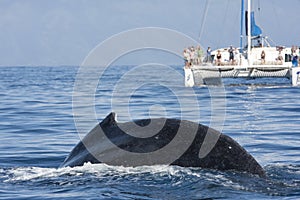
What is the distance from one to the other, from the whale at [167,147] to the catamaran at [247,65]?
32.1 metres

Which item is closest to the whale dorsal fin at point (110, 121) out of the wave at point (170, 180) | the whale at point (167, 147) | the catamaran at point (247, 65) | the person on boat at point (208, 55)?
the whale at point (167, 147)

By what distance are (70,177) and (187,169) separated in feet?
4.69

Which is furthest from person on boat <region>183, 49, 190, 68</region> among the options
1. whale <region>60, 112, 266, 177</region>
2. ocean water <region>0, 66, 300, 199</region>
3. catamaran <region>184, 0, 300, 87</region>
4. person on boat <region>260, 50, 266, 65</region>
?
whale <region>60, 112, 266, 177</region>

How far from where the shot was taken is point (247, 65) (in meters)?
40.1

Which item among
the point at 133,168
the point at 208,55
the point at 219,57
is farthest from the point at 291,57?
the point at 133,168

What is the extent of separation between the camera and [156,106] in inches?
943

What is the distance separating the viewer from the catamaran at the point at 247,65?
3966 centimetres

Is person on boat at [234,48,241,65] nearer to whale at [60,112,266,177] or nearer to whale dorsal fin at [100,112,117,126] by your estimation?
whale dorsal fin at [100,112,117,126]

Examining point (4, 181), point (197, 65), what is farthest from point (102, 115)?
point (197, 65)

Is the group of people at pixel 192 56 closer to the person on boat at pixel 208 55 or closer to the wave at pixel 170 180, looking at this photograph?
the person on boat at pixel 208 55

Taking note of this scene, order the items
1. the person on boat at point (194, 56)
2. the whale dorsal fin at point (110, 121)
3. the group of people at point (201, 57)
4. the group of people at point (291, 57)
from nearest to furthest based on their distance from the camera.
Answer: the whale dorsal fin at point (110, 121) < the group of people at point (291, 57) < the group of people at point (201, 57) < the person on boat at point (194, 56)

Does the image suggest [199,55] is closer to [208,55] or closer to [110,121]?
[208,55]

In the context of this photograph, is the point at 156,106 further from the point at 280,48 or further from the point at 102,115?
the point at 280,48

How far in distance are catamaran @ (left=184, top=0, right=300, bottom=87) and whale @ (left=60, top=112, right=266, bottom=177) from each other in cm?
3213
